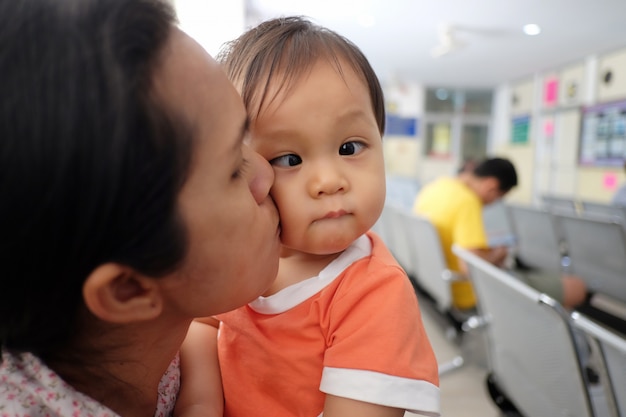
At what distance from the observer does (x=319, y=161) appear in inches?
22.5

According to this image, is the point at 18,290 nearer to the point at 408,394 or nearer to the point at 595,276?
the point at 408,394

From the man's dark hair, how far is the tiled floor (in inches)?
43.7

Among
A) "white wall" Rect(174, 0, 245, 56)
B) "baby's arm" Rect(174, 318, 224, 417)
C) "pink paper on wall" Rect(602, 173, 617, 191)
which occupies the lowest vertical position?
"pink paper on wall" Rect(602, 173, 617, 191)

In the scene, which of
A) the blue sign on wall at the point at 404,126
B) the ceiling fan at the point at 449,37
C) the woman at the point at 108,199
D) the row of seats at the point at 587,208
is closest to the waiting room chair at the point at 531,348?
the woman at the point at 108,199

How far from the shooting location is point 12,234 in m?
0.33

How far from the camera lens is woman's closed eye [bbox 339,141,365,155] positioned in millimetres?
593

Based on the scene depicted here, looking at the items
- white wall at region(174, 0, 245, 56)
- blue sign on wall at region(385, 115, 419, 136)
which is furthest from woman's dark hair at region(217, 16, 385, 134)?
blue sign on wall at region(385, 115, 419, 136)

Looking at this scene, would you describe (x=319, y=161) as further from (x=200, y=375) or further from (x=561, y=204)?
(x=561, y=204)

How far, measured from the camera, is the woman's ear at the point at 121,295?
0.37 metres

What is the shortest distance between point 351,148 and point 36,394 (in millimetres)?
462

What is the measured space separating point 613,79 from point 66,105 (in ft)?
27.7

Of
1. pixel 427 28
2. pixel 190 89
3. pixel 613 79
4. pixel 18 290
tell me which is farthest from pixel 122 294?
pixel 613 79

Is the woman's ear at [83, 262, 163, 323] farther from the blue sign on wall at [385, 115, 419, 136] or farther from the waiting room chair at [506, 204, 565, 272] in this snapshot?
the blue sign on wall at [385, 115, 419, 136]

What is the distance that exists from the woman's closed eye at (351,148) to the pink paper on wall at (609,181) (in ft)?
25.0
